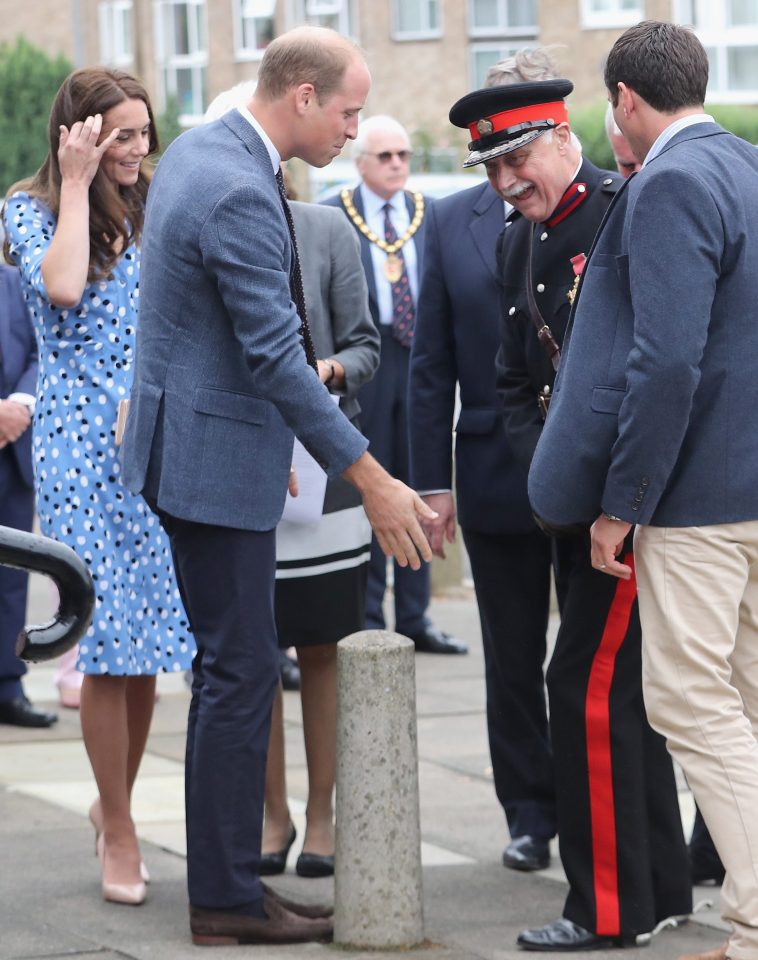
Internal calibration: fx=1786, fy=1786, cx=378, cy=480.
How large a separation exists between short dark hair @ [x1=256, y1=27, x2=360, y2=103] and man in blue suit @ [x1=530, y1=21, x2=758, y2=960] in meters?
0.63

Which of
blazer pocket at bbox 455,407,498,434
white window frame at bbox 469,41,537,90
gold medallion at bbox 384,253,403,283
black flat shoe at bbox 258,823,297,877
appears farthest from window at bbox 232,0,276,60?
black flat shoe at bbox 258,823,297,877

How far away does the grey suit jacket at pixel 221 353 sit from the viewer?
3.84m

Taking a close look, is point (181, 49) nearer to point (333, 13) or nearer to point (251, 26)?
point (251, 26)

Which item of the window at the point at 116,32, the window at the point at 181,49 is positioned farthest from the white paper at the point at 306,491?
the window at the point at 116,32

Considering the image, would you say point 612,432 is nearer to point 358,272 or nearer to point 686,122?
point 686,122

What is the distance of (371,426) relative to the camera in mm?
7555

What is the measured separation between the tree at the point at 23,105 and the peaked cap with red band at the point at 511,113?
116ft

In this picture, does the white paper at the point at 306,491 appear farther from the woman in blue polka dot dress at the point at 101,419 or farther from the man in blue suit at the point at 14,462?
the man in blue suit at the point at 14,462

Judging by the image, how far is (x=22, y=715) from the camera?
22.0 ft

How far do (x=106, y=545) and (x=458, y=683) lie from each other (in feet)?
11.0

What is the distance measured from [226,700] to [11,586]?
2.93 metres

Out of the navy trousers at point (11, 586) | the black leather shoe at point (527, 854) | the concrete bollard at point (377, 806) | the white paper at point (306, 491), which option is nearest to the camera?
the concrete bollard at point (377, 806)

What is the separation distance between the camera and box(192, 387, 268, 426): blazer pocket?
3.95 meters

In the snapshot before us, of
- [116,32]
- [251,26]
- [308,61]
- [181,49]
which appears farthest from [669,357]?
[116,32]
